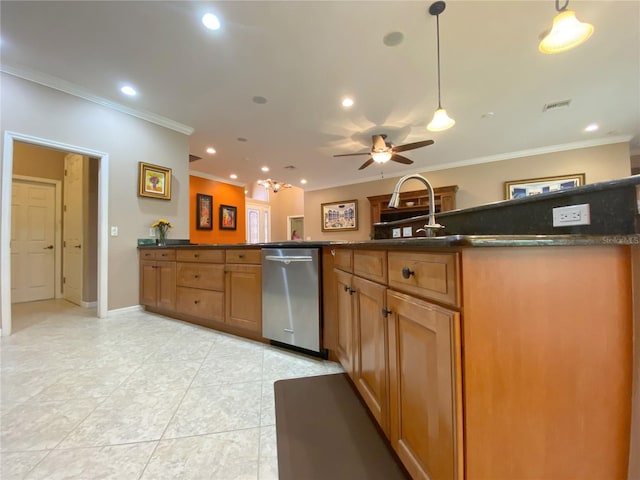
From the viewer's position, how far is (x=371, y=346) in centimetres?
112

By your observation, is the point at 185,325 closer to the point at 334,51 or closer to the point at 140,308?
the point at 140,308

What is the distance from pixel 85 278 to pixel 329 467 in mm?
4239

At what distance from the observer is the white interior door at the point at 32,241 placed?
3760 mm

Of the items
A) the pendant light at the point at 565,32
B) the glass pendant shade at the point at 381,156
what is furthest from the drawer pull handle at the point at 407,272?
the glass pendant shade at the point at 381,156

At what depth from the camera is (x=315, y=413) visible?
1261 mm

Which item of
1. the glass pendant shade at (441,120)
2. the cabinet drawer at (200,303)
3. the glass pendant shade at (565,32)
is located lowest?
the cabinet drawer at (200,303)

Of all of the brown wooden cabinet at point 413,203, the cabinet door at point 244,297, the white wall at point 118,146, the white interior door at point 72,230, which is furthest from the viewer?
the brown wooden cabinet at point 413,203

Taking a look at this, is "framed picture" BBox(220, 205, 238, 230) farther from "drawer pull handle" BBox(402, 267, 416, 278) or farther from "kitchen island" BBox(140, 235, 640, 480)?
"kitchen island" BBox(140, 235, 640, 480)

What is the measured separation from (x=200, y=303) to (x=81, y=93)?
2.90 meters

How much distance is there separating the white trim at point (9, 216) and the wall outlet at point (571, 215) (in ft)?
13.4

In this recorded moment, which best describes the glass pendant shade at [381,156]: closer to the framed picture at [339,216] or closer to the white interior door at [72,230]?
the framed picture at [339,216]

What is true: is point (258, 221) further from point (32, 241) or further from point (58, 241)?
point (32, 241)

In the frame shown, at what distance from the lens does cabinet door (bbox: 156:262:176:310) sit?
281 cm

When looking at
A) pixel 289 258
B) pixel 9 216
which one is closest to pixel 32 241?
pixel 9 216
